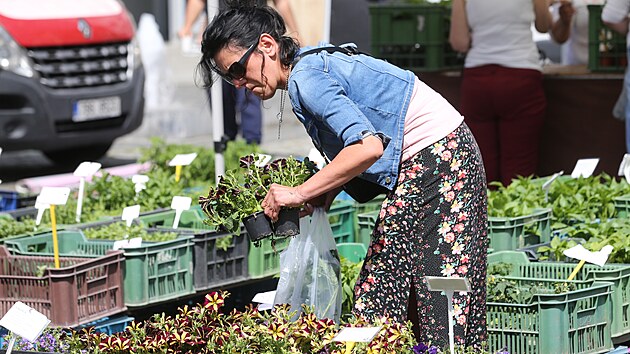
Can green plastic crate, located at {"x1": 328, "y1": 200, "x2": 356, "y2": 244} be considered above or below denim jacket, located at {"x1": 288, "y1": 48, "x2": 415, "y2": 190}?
below

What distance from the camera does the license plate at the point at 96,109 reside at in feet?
27.8

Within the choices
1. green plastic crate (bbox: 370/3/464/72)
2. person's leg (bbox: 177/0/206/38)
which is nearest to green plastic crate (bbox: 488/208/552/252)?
green plastic crate (bbox: 370/3/464/72)

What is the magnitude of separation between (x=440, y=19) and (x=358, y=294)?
3750mm

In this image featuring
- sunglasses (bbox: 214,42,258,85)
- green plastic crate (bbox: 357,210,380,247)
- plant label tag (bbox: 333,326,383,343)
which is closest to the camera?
plant label tag (bbox: 333,326,383,343)

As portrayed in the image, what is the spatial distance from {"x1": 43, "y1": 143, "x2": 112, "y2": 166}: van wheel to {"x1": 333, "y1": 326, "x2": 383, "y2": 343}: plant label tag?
6619mm

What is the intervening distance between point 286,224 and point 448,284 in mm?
503

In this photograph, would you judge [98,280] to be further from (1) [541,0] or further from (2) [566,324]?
(1) [541,0]

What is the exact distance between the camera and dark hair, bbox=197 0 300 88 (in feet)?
10.2

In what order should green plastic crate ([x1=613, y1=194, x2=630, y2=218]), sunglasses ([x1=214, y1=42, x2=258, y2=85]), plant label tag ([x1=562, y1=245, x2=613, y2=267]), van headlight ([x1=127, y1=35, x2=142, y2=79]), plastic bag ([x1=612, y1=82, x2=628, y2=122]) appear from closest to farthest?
sunglasses ([x1=214, y1=42, x2=258, y2=85]) < plant label tag ([x1=562, y1=245, x2=613, y2=267]) < green plastic crate ([x1=613, y1=194, x2=630, y2=218]) < plastic bag ([x1=612, y1=82, x2=628, y2=122]) < van headlight ([x1=127, y1=35, x2=142, y2=79])

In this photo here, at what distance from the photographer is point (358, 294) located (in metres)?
3.32

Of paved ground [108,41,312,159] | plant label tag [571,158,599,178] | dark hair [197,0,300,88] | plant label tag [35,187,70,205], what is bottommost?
paved ground [108,41,312,159]

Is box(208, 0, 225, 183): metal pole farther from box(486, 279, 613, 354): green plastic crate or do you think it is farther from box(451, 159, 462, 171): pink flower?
box(451, 159, 462, 171): pink flower

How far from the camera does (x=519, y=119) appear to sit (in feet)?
21.1

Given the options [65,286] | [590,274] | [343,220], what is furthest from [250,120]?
[590,274]
